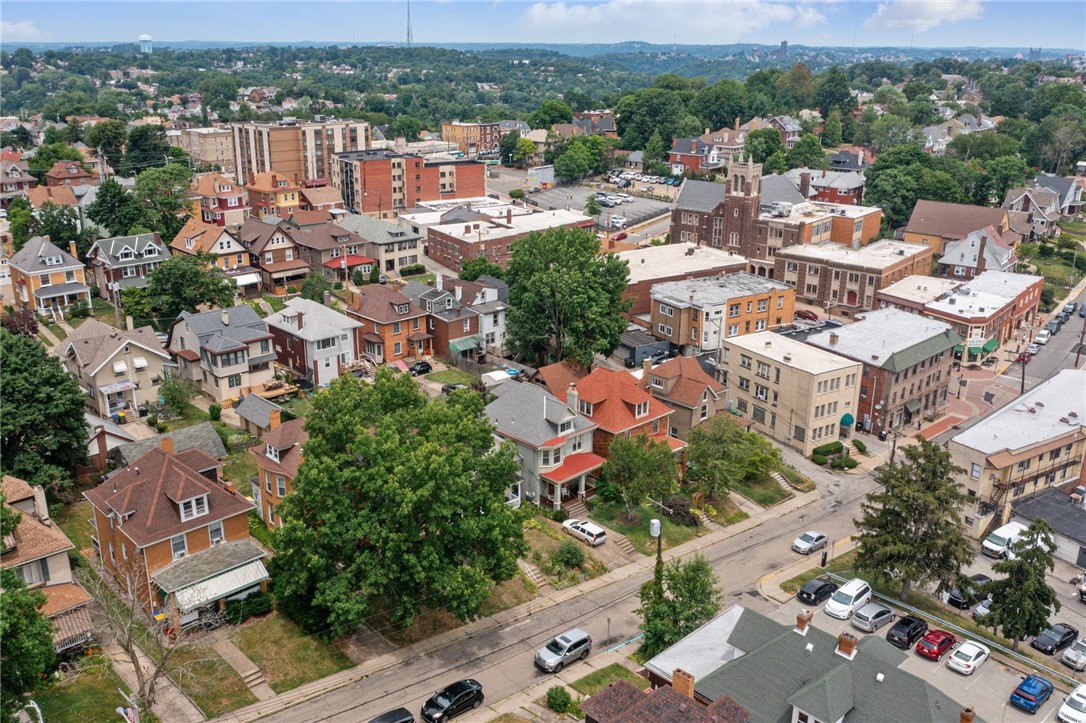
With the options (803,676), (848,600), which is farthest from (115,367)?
(803,676)

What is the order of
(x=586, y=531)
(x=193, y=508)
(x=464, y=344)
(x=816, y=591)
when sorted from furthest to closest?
(x=464, y=344), (x=586, y=531), (x=816, y=591), (x=193, y=508)

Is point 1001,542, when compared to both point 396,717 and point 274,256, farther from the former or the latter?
point 274,256

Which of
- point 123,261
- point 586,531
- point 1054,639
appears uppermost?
point 123,261

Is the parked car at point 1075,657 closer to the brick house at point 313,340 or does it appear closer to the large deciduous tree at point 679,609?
the large deciduous tree at point 679,609

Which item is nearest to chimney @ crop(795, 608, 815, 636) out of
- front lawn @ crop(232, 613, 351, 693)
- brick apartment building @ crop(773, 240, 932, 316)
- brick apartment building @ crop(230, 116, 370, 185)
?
front lawn @ crop(232, 613, 351, 693)

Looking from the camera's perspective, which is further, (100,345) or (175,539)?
(100,345)

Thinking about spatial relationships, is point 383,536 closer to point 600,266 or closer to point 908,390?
point 600,266

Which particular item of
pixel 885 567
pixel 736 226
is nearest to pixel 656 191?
pixel 736 226
